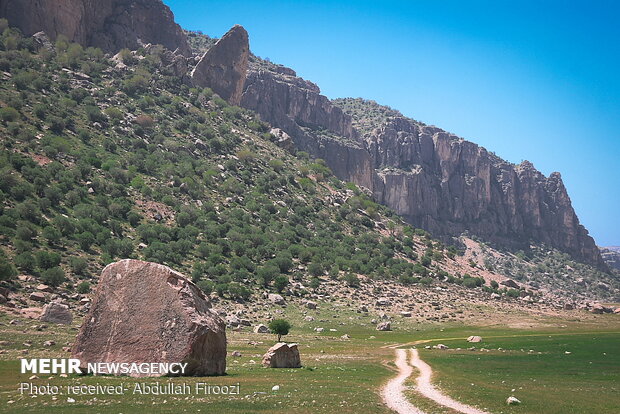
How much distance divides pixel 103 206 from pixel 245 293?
91.1 feet

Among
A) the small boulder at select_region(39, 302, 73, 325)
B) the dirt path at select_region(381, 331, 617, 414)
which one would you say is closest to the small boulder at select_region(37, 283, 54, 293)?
the small boulder at select_region(39, 302, 73, 325)

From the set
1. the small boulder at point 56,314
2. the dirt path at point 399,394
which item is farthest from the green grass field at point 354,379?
the small boulder at point 56,314

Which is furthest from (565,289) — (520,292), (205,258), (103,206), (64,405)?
(64,405)

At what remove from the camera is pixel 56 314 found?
41219 mm

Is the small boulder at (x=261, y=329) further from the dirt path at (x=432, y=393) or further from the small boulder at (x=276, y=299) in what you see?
the dirt path at (x=432, y=393)

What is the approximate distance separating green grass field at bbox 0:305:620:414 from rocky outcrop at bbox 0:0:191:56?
4307 inches

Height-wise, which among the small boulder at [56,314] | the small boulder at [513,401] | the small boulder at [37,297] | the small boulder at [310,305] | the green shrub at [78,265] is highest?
the green shrub at [78,265]

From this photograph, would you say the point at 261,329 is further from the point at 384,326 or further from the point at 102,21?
the point at 102,21

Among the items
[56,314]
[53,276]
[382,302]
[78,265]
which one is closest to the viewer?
[56,314]

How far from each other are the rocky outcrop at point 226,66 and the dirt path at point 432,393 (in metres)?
132

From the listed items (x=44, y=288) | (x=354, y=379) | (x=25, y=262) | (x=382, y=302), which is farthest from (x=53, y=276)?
(x=382, y=302)

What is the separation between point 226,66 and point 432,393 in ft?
476

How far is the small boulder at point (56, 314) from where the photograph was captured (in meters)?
40.7

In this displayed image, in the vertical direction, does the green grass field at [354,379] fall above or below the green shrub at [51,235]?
below
